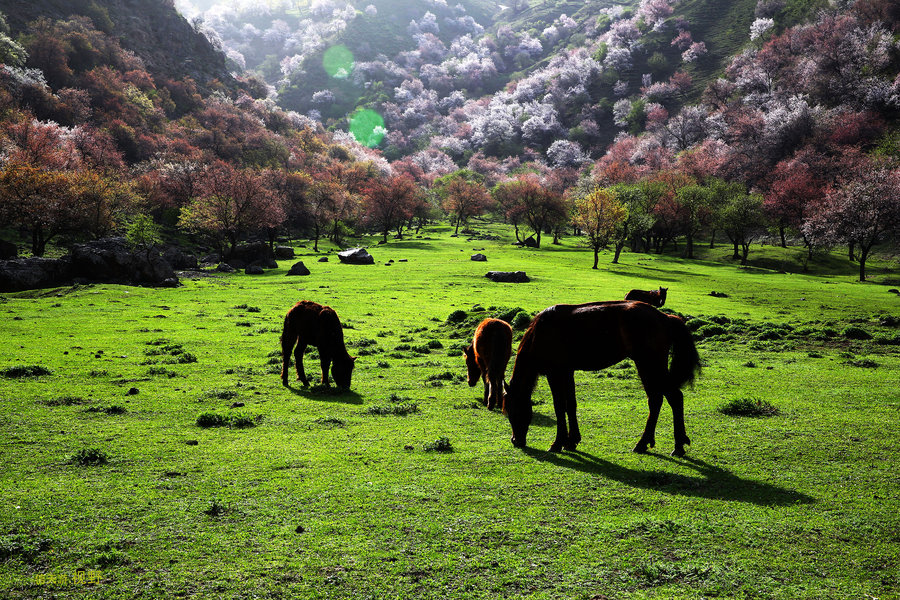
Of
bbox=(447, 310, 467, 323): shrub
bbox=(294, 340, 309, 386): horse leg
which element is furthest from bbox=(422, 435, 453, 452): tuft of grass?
bbox=(447, 310, 467, 323): shrub

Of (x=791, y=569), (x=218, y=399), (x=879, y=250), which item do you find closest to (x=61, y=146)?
(x=218, y=399)

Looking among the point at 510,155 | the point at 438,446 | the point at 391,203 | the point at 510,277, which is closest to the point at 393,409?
the point at 438,446

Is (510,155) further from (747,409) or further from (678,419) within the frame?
(678,419)

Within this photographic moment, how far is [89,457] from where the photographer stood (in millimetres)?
9469

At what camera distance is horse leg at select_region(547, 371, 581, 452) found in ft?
32.6

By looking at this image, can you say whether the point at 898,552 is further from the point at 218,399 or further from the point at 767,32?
the point at 767,32

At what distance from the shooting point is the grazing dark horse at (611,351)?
934 cm

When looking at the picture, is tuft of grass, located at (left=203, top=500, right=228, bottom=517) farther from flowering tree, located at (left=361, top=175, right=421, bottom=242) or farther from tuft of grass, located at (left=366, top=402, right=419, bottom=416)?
flowering tree, located at (left=361, top=175, right=421, bottom=242)

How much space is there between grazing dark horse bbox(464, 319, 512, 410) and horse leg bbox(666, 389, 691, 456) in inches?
198

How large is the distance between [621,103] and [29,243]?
601 ft

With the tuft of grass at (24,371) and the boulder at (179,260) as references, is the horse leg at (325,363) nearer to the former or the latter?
the tuft of grass at (24,371)

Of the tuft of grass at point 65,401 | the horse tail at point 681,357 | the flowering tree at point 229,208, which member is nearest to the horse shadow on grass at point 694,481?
the horse tail at point 681,357

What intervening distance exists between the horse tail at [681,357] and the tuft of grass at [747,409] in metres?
4.29

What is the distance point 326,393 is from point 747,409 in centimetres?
1278
